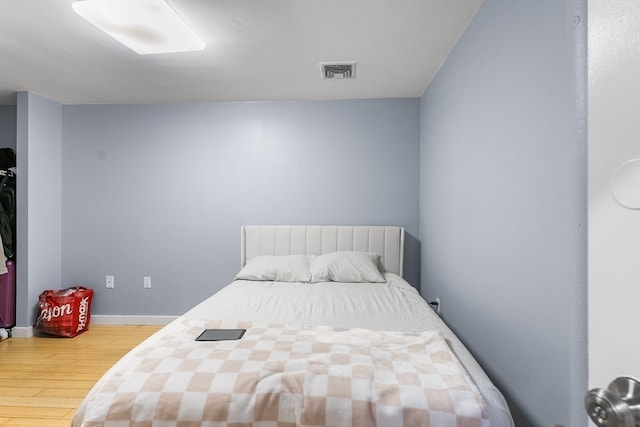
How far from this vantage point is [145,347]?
1457 mm

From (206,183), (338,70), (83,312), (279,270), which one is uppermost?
(338,70)

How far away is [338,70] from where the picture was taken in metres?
2.67

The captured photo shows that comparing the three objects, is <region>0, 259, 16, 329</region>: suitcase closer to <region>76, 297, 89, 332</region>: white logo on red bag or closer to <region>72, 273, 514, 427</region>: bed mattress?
<region>76, 297, 89, 332</region>: white logo on red bag

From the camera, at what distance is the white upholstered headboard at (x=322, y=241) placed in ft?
10.8

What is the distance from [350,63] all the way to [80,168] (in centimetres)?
318

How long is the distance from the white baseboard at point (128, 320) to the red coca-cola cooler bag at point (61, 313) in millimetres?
241

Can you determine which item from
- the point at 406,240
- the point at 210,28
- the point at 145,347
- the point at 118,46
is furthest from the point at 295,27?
the point at 406,240

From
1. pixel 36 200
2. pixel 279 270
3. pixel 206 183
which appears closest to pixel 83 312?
pixel 36 200

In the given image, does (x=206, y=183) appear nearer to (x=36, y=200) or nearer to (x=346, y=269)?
(x=36, y=200)

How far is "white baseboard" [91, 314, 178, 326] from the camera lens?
354 centimetres

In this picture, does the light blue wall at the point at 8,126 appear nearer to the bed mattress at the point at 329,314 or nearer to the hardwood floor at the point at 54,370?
the hardwood floor at the point at 54,370

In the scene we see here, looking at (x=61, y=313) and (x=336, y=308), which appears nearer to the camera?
(x=336, y=308)

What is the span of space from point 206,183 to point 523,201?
303 cm

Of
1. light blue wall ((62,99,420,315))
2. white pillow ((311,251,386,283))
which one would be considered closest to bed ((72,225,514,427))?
white pillow ((311,251,386,283))
